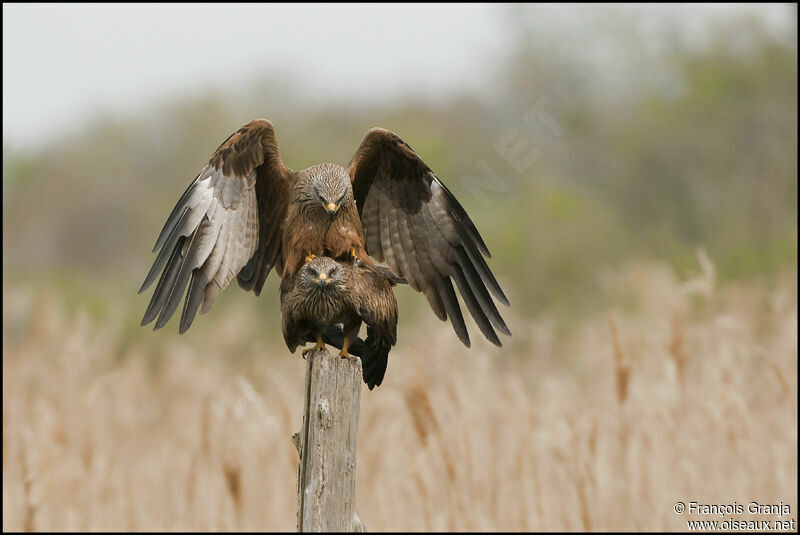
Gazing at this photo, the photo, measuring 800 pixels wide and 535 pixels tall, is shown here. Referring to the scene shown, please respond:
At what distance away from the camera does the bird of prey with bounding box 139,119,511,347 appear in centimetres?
397

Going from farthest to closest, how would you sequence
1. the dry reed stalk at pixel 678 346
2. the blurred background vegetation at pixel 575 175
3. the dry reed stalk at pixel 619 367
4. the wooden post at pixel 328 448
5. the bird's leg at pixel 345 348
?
the blurred background vegetation at pixel 575 175 → the dry reed stalk at pixel 678 346 → the dry reed stalk at pixel 619 367 → the bird's leg at pixel 345 348 → the wooden post at pixel 328 448

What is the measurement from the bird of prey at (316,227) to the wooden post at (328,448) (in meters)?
0.60

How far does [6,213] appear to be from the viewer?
2148 cm

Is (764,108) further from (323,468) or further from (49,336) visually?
(323,468)

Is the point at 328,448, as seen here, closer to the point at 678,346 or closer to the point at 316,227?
the point at 316,227

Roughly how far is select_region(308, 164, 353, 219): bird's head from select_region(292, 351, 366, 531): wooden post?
0.69 metres

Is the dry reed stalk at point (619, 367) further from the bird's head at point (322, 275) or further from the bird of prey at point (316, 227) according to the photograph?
the bird's head at point (322, 275)

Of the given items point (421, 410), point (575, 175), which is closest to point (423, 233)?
point (421, 410)

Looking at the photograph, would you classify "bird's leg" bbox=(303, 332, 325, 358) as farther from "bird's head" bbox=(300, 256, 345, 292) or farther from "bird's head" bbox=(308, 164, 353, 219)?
"bird's head" bbox=(308, 164, 353, 219)

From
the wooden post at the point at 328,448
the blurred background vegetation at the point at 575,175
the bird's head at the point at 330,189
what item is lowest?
the wooden post at the point at 328,448

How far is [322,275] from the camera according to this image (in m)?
3.71

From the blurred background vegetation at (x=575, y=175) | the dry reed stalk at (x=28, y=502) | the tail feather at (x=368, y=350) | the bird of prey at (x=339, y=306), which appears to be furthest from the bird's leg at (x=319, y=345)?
the blurred background vegetation at (x=575, y=175)

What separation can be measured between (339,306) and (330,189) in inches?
20.5

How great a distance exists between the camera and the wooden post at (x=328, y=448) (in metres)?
3.44
